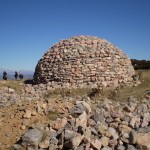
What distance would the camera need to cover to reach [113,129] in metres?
8.69

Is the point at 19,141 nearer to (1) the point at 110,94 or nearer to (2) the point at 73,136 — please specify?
(2) the point at 73,136

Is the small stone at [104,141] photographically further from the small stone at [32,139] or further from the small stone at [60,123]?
the small stone at [32,139]

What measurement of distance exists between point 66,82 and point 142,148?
1248 centimetres

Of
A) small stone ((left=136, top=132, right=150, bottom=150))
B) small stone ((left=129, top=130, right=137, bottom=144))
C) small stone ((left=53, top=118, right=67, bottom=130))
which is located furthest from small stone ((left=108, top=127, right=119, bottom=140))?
small stone ((left=53, top=118, right=67, bottom=130))

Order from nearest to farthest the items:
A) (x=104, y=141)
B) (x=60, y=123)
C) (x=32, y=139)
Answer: (x=32, y=139) → (x=104, y=141) → (x=60, y=123)

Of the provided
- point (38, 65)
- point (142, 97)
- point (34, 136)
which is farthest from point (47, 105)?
point (38, 65)

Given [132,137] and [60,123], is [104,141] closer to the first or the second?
[132,137]

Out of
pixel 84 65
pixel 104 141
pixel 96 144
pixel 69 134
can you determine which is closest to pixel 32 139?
pixel 69 134

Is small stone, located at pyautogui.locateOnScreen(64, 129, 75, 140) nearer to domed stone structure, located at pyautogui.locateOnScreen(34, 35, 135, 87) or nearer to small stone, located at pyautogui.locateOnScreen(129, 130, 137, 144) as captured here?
small stone, located at pyautogui.locateOnScreen(129, 130, 137, 144)

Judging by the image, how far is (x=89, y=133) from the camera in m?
8.12

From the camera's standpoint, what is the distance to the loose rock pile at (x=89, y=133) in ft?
25.8

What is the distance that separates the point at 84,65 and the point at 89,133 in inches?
484

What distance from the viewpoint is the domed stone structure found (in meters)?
19.9

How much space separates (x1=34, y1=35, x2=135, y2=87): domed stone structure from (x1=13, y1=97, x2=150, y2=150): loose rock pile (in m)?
9.85
